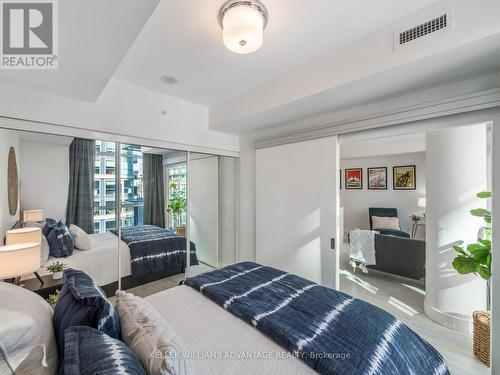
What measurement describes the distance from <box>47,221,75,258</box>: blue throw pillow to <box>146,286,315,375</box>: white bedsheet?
1.07 meters

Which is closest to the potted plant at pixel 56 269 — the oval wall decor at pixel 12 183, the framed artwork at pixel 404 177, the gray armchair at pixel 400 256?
the oval wall decor at pixel 12 183

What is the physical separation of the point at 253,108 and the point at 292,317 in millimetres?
2175

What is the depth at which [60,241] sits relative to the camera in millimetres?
2059

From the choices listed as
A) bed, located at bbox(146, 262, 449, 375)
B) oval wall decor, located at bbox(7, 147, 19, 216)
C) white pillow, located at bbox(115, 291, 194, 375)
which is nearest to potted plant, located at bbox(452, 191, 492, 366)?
bed, located at bbox(146, 262, 449, 375)

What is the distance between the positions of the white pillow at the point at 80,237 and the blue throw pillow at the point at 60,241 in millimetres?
43

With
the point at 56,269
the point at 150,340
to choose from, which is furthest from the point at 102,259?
the point at 150,340

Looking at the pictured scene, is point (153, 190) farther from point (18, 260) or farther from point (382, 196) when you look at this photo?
point (382, 196)

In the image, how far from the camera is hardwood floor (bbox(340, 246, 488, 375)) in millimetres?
1912

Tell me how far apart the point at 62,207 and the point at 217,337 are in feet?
6.45

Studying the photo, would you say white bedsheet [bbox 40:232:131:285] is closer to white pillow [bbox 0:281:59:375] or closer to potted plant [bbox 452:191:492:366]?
white pillow [bbox 0:281:59:375]

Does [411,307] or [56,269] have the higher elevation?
[56,269]

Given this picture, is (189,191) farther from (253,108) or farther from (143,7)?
(143,7)

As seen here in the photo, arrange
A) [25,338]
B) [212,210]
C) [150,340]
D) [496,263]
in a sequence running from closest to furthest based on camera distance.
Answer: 1. [25,338]
2. [150,340]
3. [496,263]
4. [212,210]

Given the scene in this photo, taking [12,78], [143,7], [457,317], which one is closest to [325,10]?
[143,7]
